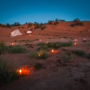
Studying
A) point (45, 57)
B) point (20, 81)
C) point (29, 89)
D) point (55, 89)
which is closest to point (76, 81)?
point (55, 89)

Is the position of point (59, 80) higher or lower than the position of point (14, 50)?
lower

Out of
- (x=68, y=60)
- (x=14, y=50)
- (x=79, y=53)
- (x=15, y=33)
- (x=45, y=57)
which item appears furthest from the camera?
(x=15, y=33)

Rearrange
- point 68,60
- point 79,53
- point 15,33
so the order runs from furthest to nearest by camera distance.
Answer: point 15,33, point 79,53, point 68,60

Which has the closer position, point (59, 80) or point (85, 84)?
point (85, 84)

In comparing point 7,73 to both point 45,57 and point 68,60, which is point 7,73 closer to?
point 45,57

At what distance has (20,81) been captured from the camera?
2008mm

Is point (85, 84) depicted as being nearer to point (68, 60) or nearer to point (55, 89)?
point (55, 89)

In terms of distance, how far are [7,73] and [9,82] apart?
217mm

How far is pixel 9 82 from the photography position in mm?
1945

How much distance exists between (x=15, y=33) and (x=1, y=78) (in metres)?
16.6

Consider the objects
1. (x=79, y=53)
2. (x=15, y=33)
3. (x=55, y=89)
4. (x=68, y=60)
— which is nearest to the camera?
(x=55, y=89)

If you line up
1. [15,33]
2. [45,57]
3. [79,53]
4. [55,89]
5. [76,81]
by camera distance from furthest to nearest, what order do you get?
[15,33] < [79,53] < [45,57] < [76,81] < [55,89]

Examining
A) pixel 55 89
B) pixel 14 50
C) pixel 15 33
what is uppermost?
pixel 15 33

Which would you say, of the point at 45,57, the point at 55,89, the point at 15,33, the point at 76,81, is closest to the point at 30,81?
the point at 55,89
